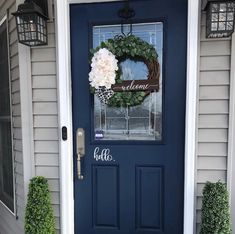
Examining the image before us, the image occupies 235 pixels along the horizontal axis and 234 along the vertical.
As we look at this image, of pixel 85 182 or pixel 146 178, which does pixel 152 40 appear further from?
pixel 85 182

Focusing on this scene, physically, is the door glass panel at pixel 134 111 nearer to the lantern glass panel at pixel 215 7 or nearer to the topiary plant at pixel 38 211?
the lantern glass panel at pixel 215 7

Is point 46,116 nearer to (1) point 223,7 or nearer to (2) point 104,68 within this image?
(2) point 104,68

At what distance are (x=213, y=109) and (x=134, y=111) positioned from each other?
583 mm

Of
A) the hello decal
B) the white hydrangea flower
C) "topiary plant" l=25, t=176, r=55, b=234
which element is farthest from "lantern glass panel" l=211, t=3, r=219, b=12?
"topiary plant" l=25, t=176, r=55, b=234

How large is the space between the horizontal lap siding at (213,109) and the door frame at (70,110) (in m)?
0.05

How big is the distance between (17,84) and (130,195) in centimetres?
132

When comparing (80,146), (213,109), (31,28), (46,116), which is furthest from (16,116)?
(213,109)

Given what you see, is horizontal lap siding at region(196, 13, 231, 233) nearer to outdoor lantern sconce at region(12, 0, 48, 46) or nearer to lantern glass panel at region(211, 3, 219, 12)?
lantern glass panel at region(211, 3, 219, 12)

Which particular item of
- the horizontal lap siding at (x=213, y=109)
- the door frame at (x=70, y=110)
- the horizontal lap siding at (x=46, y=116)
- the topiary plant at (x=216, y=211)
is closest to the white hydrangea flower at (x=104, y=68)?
the door frame at (x=70, y=110)

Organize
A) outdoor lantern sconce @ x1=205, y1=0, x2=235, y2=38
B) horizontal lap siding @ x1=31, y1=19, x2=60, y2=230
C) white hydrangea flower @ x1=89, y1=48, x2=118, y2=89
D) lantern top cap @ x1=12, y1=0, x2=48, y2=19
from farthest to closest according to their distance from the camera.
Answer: horizontal lap siding @ x1=31, y1=19, x2=60, y2=230 < white hydrangea flower @ x1=89, y1=48, x2=118, y2=89 < lantern top cap @ x1=12, y1=0, x2=48, y2=19 < outdoor lantern sconce @ x1=205, y1=0, x2=235, y2=38

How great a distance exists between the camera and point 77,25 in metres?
2.14

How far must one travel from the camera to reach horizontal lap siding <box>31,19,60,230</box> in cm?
214

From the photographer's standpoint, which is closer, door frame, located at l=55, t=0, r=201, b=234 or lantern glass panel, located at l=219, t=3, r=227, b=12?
lantern glass panel, located at l=219, t=3, r=227, b=12

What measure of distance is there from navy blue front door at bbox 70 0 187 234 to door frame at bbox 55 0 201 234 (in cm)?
6
